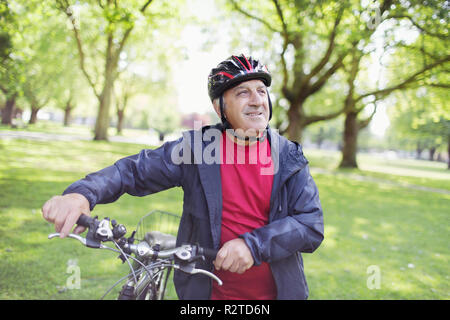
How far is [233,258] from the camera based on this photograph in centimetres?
148

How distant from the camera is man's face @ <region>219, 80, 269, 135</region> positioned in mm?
1939

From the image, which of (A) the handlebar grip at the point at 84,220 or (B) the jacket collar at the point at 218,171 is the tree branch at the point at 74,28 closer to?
(B) the jacket collar at the point at 218,171

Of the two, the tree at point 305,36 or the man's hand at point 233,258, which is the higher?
the tree at point 305,36

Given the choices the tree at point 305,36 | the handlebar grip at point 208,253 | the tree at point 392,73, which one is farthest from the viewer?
the tree at point 392,73

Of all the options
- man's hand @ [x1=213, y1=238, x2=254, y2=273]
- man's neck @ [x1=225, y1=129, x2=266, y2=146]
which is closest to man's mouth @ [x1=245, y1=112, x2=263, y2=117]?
man's neck @ [x1=225, y1=129, x2=266, y2=146]

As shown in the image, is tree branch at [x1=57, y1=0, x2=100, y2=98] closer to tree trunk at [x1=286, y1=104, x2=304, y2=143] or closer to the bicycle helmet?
the bicycle helmet

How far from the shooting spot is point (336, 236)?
21.3 ft

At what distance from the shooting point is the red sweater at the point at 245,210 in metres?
1.88

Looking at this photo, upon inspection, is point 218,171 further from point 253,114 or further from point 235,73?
point 235,73

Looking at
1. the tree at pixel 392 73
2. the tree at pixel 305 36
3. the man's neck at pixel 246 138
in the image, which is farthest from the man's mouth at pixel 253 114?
the tree at pixel 305 36

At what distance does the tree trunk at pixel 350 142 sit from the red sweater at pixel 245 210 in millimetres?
23845

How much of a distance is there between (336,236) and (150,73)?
124ft
